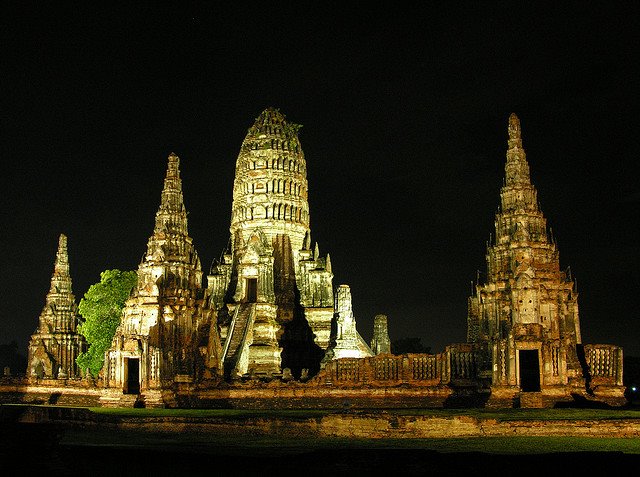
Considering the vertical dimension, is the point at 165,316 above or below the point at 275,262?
below

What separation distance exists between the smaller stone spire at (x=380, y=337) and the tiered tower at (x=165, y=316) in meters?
15.7

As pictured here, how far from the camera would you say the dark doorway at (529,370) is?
3741 centimetres

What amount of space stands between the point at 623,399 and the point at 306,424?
15.9 meters

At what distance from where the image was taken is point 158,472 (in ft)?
50.1

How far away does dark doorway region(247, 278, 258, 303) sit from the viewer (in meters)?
52.5

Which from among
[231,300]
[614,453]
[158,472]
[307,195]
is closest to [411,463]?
[614,453]

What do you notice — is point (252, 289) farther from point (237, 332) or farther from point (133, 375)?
point (133, 375)

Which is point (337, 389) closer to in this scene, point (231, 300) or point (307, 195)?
point (231, 300)

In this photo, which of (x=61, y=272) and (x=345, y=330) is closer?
(x=345, y=330)

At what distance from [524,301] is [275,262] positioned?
Result: 21718mm

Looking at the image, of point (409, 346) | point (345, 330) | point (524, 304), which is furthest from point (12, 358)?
point (524, 304)

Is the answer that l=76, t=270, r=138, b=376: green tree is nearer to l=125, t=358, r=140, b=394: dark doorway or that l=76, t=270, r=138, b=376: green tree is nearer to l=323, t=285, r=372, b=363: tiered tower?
l=125, t=358, r=140, b=394: dark doorway

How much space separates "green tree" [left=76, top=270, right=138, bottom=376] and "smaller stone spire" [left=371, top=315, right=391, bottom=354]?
52.0 feet

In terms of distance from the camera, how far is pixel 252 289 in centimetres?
5306
